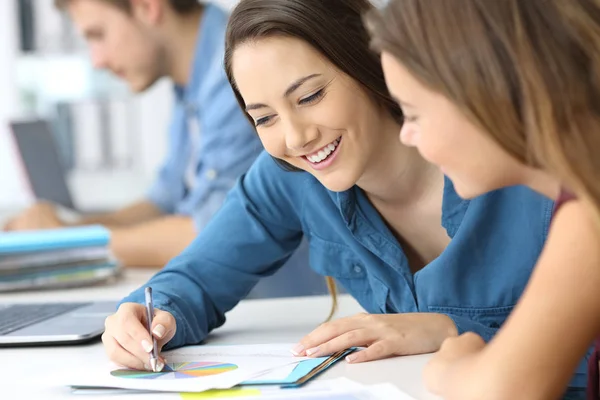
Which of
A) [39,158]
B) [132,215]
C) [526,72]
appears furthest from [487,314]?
[132,215]

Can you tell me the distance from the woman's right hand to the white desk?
0.04 meters

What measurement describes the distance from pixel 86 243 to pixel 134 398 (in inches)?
40.9

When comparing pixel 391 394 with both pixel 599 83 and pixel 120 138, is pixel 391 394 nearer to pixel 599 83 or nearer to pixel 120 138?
pixel 599 83

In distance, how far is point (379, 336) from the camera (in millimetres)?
1071

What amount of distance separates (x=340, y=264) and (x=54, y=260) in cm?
80

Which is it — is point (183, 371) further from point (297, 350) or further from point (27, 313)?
point (27, 313)

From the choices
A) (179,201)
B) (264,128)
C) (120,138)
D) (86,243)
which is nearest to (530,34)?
(264,128)

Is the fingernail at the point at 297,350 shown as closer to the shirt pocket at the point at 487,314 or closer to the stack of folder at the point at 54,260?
the shirt pocket at the point at 487,314

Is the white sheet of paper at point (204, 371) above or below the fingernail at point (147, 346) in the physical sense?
below

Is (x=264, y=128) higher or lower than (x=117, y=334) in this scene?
higher

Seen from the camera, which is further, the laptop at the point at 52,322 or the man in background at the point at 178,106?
the man in background at the point at 178,106

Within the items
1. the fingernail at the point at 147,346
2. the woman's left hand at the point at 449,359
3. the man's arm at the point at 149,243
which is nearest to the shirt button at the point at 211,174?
the man's arm at the point at 149,243

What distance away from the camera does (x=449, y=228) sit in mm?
1226

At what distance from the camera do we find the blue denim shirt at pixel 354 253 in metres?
1.18
